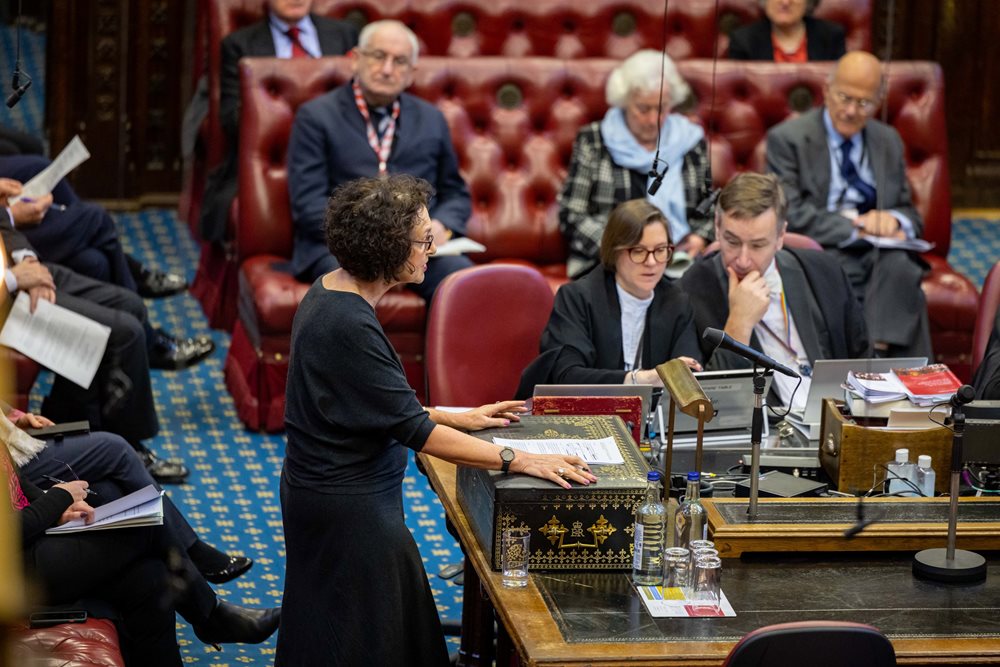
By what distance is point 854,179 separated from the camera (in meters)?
5.45

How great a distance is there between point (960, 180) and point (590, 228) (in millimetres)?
3607

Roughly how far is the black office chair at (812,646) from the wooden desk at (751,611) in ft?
0.42

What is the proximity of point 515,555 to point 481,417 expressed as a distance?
43cm

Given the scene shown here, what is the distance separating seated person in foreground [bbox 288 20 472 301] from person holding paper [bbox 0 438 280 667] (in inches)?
79.3

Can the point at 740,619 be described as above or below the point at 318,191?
below

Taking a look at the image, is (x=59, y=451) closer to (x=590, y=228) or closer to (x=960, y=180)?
(x=590, y=228)

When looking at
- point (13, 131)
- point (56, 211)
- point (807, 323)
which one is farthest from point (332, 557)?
point (13, 131)

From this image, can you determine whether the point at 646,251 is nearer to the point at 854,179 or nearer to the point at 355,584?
the point at 355,584

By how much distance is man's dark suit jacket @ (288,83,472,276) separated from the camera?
16.9 ft

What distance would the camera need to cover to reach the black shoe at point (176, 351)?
17.8 ft

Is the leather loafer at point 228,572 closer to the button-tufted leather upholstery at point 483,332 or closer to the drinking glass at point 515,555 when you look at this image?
the button-tufted leather upholstery at point 483,332

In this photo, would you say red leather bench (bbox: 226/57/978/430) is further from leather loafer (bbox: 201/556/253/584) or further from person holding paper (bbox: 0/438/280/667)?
person holding paper (bbox: 0/438/280/667)

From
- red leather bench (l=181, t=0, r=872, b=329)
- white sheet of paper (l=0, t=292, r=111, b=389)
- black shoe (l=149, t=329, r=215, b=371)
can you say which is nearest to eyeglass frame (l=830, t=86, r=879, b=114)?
red leather bench (l=181, t=0, r=872, b=329)

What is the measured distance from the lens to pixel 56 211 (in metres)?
4.85
